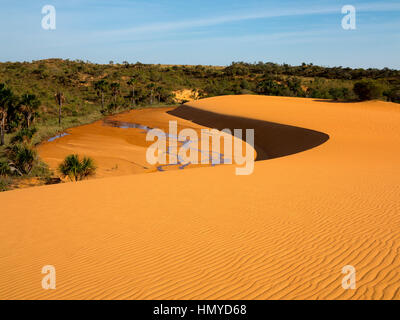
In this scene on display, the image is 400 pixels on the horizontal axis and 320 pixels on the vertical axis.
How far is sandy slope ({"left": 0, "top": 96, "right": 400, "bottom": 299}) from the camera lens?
5.47 m

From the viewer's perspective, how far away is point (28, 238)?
809cm

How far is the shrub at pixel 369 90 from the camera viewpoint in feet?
141

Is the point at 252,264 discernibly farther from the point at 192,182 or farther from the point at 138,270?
the point at 192,182

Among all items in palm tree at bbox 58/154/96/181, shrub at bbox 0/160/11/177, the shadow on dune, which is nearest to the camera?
palm tree at bbox 58/154/96/181

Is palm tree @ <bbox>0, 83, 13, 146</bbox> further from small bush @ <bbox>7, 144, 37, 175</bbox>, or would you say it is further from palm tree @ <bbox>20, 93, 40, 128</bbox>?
small bush @ <bbox>7, 144, 37, 175</bbox>

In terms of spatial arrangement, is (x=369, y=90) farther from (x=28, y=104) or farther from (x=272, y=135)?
(x=28, y=104)

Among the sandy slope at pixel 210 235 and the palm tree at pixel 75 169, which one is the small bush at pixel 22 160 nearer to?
the palm tree at pixel 75 169

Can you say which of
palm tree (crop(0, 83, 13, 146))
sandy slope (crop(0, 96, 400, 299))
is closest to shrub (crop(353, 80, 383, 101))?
sandy slope (crop(0, 96, 400, 299))

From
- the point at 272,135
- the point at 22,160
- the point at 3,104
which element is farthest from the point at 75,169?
the point at 272,135

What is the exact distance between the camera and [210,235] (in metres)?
7.67

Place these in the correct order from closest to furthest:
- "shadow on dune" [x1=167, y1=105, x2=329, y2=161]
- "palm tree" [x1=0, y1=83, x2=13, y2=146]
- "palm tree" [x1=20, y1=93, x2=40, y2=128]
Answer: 1. "shadow on dune" [x1=167, y1=105, x2=329, y2=161]
2. "palm tree" [x1=0, y1=83, x2=13, y2=146]
3. "palm tree" [x1=20, y1=93, x2=40, y2=128]

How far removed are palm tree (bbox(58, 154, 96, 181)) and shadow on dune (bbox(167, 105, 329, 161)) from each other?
39.6 ft

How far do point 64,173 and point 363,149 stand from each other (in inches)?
682
